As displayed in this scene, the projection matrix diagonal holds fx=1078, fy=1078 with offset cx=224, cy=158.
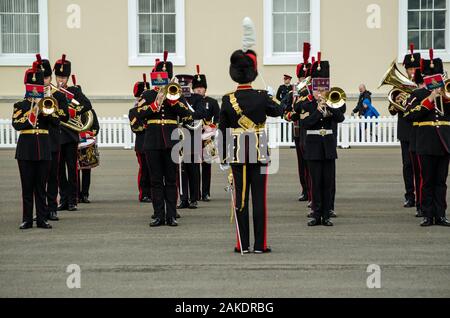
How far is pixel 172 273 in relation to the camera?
10.2 metres

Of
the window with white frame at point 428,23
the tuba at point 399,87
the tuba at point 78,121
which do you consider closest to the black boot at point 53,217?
the tuba at point 78,121

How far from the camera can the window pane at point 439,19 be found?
30.9m

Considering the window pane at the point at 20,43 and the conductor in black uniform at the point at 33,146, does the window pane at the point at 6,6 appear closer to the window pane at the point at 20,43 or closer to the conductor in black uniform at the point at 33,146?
the window pane at the point at 20,43

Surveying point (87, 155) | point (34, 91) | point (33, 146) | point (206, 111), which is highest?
point (34, 91)

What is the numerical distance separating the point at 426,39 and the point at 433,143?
710 inches

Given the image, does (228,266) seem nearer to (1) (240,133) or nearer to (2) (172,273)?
(2) (172,273)

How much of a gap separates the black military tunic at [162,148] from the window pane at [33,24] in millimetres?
18287

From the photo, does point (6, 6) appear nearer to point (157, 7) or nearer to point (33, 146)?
point (157, 7)

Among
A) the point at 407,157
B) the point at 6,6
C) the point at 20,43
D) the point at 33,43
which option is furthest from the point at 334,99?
the point at 6,6

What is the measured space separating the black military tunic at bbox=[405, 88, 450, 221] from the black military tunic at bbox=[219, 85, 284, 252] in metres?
2.70

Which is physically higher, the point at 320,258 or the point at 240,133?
the point at 240,133

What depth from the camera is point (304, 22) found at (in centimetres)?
3123
